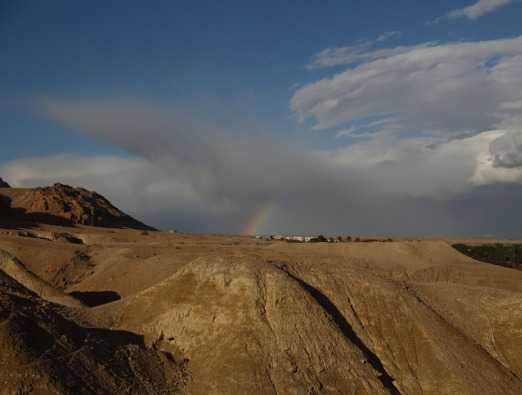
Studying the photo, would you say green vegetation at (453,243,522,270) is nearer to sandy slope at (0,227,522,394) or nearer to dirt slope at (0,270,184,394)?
sandy slope at (0,227,522,394)

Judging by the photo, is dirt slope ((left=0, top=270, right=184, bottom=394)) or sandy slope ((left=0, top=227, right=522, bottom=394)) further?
sandy slope ((left=0, top=227, right=522, bottom=394))

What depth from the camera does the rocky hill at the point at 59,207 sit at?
257 ft

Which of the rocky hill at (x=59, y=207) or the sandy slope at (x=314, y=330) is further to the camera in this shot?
the rocky hill at (x=59, y=207)

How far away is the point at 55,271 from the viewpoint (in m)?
32.7

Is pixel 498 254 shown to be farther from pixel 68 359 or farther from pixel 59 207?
pixel 59 207

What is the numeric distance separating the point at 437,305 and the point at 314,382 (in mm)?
7971

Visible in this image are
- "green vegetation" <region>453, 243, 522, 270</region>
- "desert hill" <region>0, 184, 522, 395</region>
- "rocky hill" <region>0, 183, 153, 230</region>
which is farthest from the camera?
"rocky hill" <region>0, 183, 153, 230</region>

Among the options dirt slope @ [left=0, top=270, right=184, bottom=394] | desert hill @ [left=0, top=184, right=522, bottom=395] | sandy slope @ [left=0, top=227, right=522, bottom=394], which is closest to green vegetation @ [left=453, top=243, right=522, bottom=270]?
desert hill @ [left=0, top=184, right=522, bottom=395]

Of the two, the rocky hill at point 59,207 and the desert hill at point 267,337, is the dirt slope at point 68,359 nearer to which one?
the desert hill at point 267,337

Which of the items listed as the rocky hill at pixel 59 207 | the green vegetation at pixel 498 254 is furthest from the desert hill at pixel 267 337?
the rocky hill at pixel 59 207

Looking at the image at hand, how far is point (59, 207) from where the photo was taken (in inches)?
3260

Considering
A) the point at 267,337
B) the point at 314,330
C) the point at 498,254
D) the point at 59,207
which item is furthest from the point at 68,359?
the point at 59,207

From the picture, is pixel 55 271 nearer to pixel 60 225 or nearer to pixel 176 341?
pixel 176 341

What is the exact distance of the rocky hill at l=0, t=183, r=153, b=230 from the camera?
7825 centimetres
